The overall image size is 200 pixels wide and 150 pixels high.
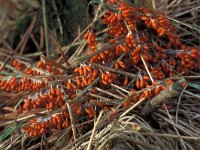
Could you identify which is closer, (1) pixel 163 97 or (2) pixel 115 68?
(1) pixel 163 97

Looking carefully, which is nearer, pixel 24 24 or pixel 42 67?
pixel 42 67

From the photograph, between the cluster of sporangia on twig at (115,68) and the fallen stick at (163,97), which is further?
the cluster of sporangia on twig at (115,68)

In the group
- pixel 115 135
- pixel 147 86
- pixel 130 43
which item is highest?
pixel 130 43

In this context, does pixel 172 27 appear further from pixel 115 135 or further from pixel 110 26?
pixel 115 135

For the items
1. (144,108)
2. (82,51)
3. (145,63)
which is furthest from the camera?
(82,51)

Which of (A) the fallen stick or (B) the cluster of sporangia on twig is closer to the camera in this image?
(A) the fallen stick

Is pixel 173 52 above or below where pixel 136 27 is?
below

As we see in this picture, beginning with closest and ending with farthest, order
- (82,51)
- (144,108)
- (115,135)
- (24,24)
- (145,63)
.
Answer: (115,135)
(144,108)
(145,63)
(82,51)
(24,24)

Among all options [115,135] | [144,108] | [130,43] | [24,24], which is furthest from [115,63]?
[24,24]
